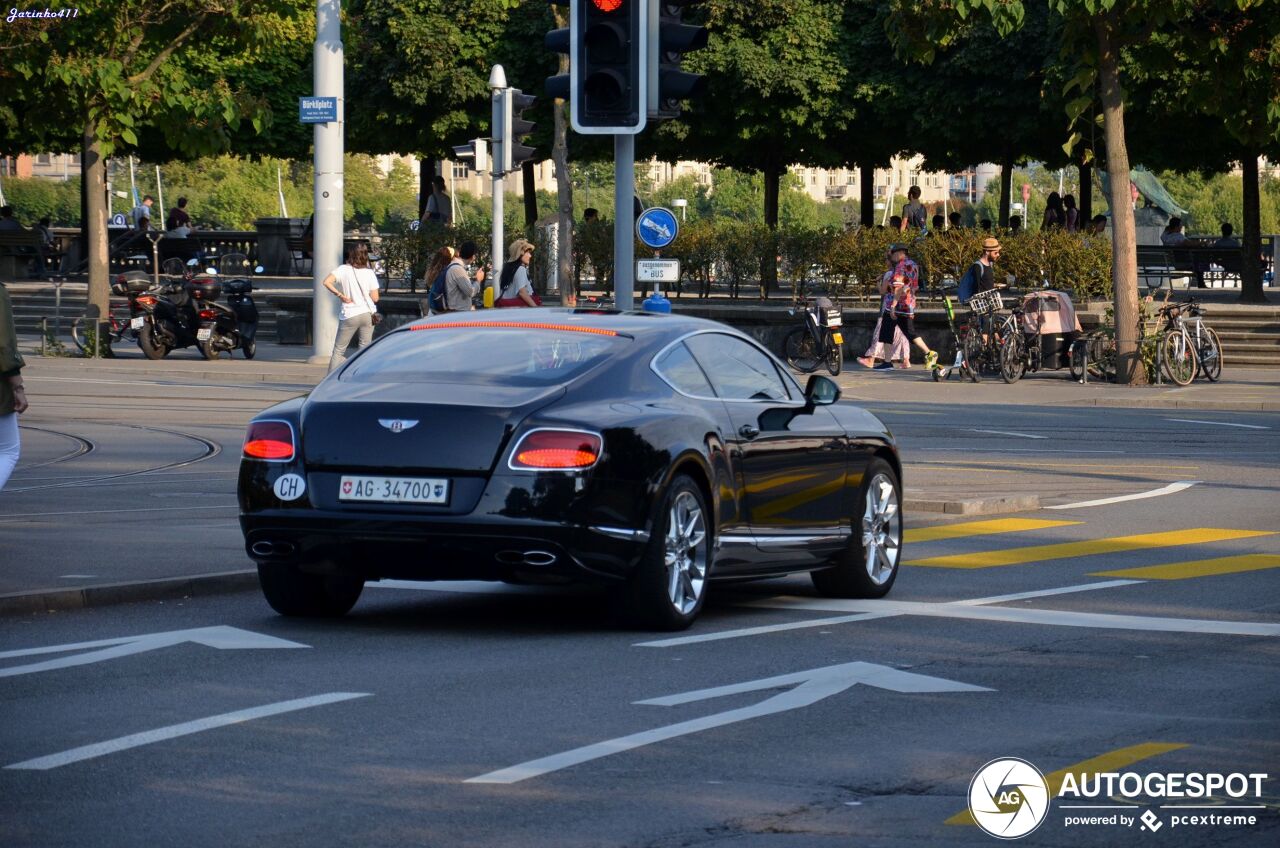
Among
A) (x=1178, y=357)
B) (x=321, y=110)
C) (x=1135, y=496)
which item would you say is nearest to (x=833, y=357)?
(x=1178, y=357)

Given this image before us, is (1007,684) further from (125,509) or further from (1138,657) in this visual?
(125,509)

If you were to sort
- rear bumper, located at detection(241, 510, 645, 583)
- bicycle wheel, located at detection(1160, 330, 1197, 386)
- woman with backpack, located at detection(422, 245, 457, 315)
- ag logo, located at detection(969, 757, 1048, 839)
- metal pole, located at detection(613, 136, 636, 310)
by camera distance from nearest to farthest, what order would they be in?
ag logo, located at detection(969, 757, 1048, 839)
rear bumper, located at detection(241, 510, 645, 583)
metal pole, located at detection(613, 136, 636, 310)
woman with backpack, located at detection(422, 245, 457, 315)
bicycle wheel, located at detection(1160, 330, 1197, 386)

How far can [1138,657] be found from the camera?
9.12 meters

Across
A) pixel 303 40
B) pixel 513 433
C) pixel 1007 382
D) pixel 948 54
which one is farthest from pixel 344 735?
pixel 948 54

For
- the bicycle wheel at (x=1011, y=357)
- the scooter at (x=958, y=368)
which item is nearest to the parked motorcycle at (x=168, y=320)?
the scooter at (x=958, y=368)

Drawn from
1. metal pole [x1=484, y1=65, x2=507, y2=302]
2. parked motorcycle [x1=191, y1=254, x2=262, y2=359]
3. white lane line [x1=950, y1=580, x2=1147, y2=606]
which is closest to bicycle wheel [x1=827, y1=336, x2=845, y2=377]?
metal pole [x1=484, y1=65, x2=507, y2=302]

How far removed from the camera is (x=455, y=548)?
357 inches

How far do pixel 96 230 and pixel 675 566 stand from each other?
26020 millimetres

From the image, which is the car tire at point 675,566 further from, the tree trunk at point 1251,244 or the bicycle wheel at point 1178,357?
the tree trunk at point 1251,244

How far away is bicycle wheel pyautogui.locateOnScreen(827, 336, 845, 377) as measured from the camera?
32219 mm

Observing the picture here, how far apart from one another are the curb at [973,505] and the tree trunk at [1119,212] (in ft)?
45.4

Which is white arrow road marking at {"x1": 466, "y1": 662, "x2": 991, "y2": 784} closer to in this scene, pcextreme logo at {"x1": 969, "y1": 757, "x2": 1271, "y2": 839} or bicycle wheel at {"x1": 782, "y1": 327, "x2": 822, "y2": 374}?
pcextreme logo at {"x1": 969, "y1": 757, "x2": 1271, "y2": 839}

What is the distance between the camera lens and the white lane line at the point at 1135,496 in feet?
53.9

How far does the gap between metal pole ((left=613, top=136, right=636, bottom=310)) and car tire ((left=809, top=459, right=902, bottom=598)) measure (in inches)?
132
